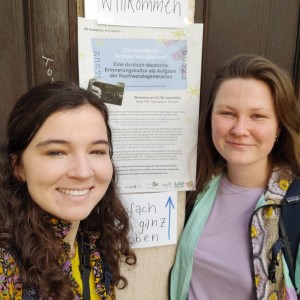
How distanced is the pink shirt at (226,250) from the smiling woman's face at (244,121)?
5.8 inches

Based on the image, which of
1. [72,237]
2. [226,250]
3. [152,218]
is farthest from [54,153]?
[226,250]

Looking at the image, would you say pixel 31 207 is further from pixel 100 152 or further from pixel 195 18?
A: pixel 195 18

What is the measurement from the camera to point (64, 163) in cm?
81

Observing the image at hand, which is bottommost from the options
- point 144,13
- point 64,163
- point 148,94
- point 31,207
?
point 31,207

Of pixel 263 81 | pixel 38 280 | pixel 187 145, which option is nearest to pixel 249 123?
pixel 263 81

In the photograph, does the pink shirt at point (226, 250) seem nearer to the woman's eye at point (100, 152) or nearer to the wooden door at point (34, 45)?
the woman's eye at point (100, 152)

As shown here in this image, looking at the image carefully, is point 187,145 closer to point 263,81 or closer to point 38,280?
point 263,81

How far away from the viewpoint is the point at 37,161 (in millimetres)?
799

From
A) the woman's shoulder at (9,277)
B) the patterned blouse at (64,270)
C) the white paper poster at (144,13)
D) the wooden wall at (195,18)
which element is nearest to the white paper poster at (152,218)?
the wooden wall at (195,18)

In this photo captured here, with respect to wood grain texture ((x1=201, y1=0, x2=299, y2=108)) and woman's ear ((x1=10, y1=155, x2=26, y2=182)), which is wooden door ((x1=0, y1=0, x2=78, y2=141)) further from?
wood grain texture ((x1=201, y1=0, x2=299, y2=108))

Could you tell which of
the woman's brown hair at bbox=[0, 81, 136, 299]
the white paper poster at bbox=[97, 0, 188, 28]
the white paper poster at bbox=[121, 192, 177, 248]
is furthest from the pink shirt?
the white paper poster at bbox=[97, 0, 188, 28]

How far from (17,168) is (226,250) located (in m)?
0.70

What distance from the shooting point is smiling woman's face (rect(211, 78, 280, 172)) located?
103 cm

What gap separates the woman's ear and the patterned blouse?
134 mm
